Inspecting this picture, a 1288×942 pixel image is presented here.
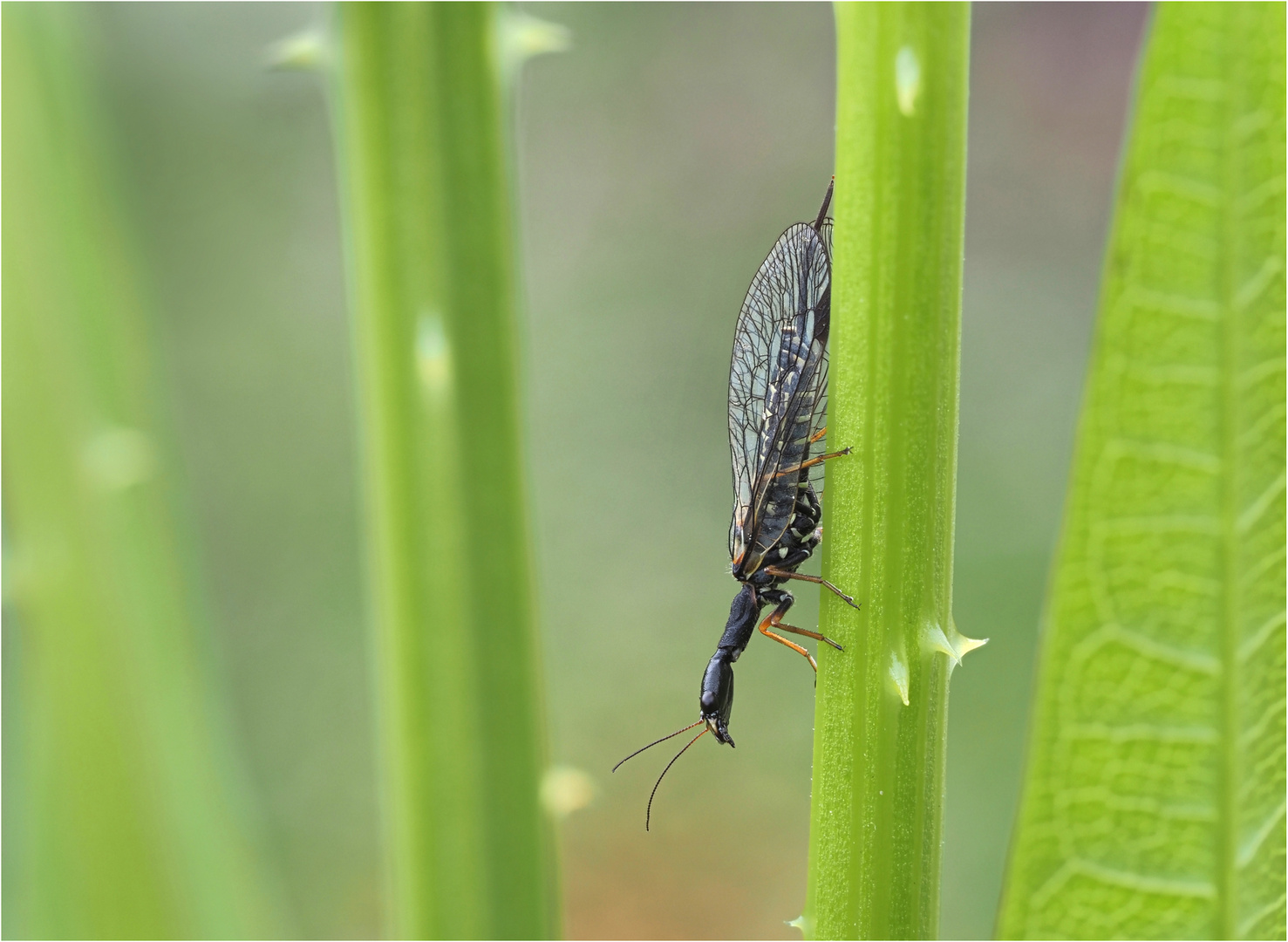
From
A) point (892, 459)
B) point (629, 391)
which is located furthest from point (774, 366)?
point (629, 391)

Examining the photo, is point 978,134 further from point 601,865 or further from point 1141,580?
point 1141,580

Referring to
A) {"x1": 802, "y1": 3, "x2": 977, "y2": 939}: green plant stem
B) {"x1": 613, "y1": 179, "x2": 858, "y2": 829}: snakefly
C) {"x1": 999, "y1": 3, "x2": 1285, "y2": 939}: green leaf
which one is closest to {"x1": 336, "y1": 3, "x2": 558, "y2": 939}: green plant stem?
{"x1": 802, "y1": 3, "x2": 977, "y2": 939}: green plant stem

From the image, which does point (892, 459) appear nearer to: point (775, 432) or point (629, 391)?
point (775, 432)

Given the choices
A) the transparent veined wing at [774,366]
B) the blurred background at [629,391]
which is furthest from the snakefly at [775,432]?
the blurred background at [629,391]

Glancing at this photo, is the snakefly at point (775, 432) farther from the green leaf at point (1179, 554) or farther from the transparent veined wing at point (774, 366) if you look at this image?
the green leaf at point (1179, 554)

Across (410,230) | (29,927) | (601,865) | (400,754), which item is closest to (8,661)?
(29,927)

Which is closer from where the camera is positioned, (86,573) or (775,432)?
(86,573)
